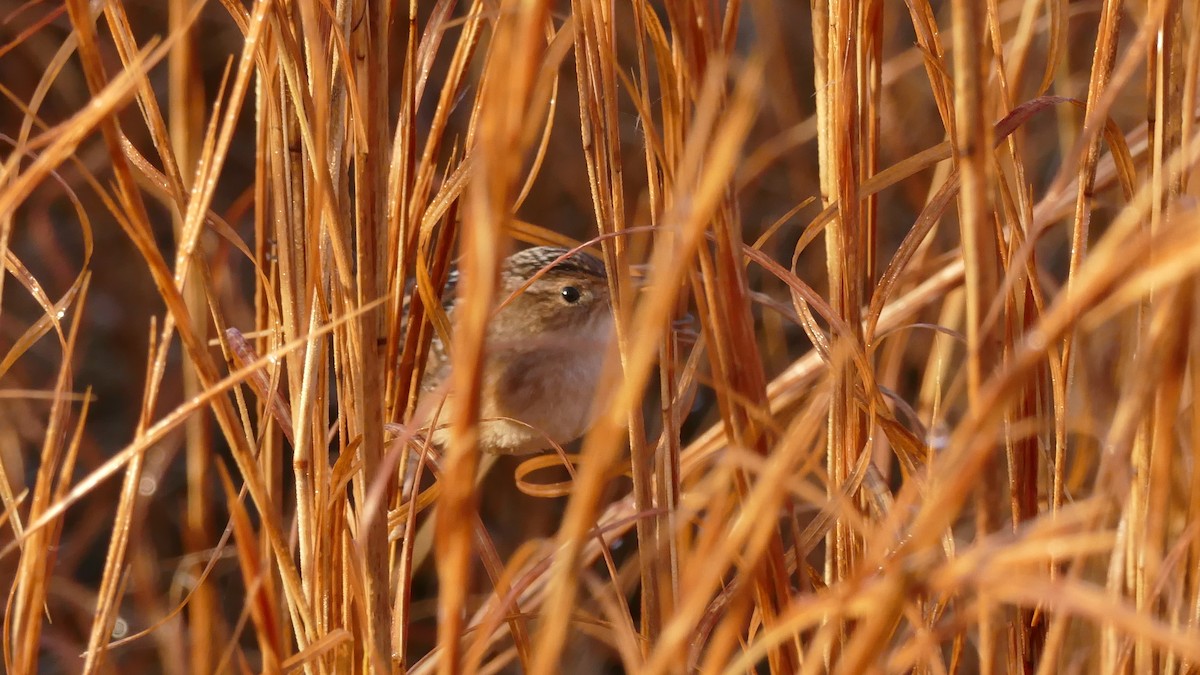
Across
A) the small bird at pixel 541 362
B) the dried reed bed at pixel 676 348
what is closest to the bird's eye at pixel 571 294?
the small bird at pixel 541 362

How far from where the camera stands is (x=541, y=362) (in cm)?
163

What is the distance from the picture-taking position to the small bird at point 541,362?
158 centimetres

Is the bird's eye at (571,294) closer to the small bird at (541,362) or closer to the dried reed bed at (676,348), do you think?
the small bird at (541,362)

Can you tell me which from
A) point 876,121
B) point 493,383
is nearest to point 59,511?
point 876,121

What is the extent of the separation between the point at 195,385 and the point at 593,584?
1.75 metres

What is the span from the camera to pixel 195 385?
2299mm

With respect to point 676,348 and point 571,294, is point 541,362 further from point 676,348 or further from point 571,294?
point 676,348

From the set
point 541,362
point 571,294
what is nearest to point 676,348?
point 541,362

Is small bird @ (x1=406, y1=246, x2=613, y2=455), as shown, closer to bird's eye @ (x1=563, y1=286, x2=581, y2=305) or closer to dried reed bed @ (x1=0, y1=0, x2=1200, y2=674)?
bird's eye @ (x1=563, y1=286, x2=581, y2=305)

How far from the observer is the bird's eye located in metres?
1.78

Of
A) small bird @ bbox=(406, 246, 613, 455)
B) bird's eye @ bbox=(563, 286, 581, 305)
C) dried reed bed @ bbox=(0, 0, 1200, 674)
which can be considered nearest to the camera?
dried reed bed @ bbox=(0, 0, 1200, 674)

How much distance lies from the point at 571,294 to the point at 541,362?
0.18 metres

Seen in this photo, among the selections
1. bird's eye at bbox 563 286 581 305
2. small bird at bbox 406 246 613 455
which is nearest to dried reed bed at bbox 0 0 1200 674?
small bird at bbox 406 246 613 455

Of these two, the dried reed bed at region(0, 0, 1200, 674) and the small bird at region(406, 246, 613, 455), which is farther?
the small bird at region(406, 246, 613, 455)
